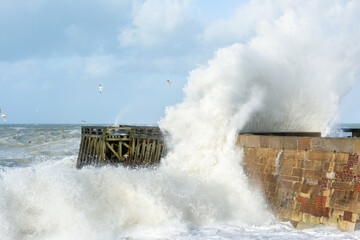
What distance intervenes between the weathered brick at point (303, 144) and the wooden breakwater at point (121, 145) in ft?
23.0

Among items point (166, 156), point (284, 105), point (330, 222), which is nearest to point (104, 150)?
point (166, 156)

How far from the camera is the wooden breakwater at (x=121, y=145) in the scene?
47.8 ft

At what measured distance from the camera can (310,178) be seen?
7.60 meters

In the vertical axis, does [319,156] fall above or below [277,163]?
above

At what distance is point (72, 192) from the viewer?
7.34 m

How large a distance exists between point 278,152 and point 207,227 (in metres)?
2.44

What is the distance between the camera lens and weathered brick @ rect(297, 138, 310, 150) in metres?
7.77

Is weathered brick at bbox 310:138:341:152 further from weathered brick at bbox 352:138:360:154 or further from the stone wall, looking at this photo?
weathered brick at bbox 352:138:360:154

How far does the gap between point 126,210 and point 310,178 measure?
12.9ft

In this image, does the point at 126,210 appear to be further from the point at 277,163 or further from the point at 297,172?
the point at 297,172

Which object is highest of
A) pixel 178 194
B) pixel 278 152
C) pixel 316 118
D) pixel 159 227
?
pixel 316 118

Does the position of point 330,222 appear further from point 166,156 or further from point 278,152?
point 166,156

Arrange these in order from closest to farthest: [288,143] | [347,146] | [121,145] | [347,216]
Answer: [347,216] < [347,146] < [288,143] < [121,145]

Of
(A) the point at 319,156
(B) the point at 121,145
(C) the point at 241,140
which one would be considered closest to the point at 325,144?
(A) the point at 319,156
